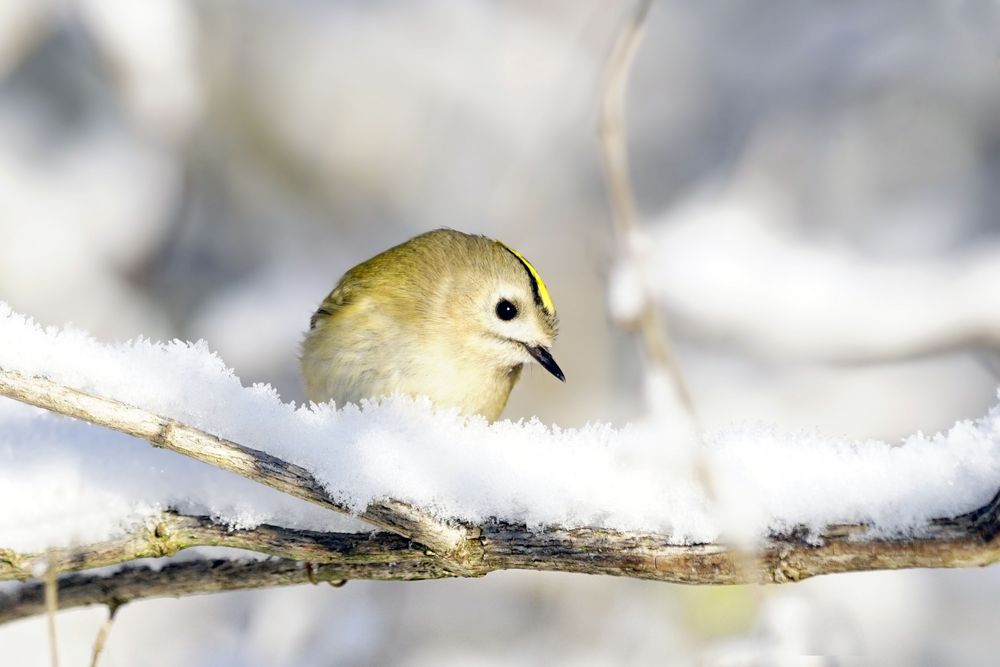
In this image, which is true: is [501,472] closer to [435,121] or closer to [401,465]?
[401,465]

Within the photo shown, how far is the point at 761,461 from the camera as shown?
1477 millimetres

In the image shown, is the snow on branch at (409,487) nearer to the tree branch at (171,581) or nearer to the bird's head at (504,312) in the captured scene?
the tree branch at (171,581)

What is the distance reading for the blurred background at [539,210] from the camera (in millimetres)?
3199

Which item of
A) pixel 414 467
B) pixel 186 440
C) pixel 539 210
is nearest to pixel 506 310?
pixel 414 467

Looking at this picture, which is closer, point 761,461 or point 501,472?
point 761,461

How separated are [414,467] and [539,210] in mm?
3263

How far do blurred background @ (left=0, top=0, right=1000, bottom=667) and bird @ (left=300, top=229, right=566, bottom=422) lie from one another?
480 mm

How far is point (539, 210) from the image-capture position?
473 centimetres

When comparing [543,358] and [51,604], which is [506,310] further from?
[51,604]

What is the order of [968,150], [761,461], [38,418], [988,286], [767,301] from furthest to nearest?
[968,150] → [767,301] → [988,286] → [38,418] → [761,461]

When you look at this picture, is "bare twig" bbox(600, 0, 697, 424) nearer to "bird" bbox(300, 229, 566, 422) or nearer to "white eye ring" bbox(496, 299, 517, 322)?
"bird" bbox(300, 229, 566, 422)

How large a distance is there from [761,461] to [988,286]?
6.10ft

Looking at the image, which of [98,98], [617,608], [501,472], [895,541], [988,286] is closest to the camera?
[895,541]

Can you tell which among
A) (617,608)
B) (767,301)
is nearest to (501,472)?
(617,608)
